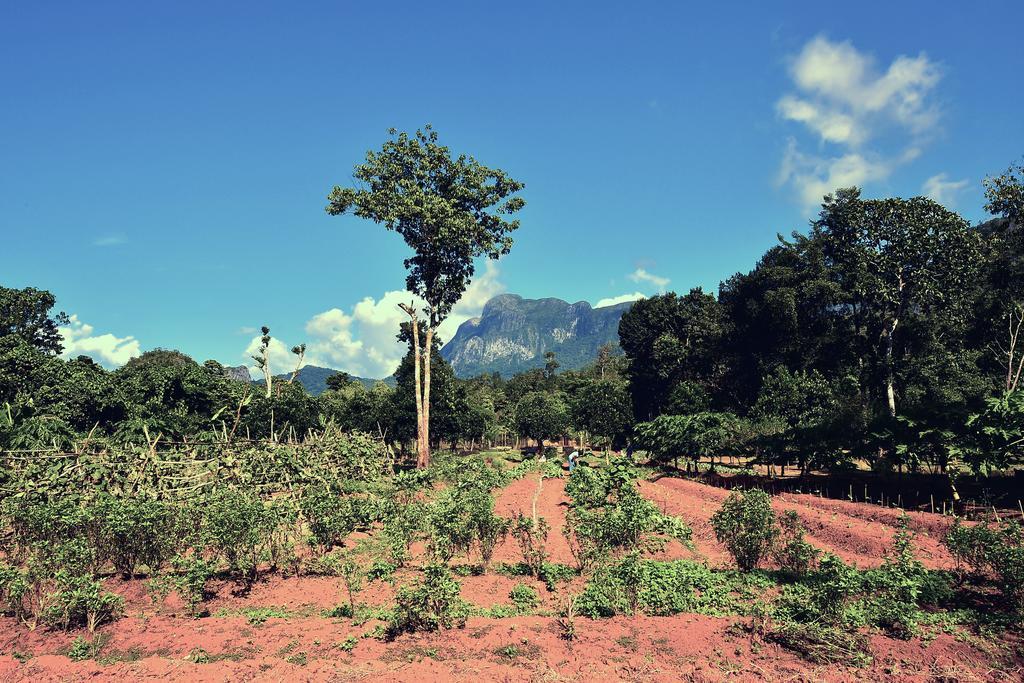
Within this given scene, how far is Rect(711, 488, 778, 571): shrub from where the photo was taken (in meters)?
11.9

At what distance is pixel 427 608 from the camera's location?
9.03 m

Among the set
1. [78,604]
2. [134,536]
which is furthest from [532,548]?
[134,536]

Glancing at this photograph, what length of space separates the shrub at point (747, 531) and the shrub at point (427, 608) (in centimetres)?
604

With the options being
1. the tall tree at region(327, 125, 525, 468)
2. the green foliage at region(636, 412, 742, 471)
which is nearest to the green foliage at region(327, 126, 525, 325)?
the tall tree at region(327, 125, 525, 468)

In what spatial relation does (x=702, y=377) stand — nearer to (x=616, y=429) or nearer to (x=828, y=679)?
(x=616, y=429)

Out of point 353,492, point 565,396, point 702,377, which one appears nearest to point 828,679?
point 353,492

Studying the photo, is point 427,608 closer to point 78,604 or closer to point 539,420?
point 78,604

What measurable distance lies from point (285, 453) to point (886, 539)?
19.1 meters

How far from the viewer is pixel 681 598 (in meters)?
10.0

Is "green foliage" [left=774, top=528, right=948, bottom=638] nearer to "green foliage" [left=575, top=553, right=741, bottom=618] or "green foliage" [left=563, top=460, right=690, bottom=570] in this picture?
"green foliage" [left=575, top=553, right=741, bottom=618]

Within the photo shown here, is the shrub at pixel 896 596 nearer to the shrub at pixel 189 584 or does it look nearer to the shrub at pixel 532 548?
the shrub at pixel 532 548

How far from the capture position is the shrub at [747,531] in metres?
11.9

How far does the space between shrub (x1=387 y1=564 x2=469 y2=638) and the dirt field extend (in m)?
0.24

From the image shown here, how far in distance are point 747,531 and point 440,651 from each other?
691 centimetres
